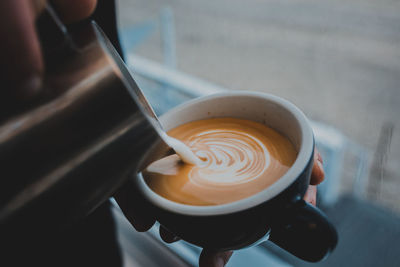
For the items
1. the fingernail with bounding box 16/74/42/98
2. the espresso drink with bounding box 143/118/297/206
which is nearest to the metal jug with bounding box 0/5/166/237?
the fingernail with bounding box 16/74/42/98

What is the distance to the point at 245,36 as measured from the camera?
243 centimetres

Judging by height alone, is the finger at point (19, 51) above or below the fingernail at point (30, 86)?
above

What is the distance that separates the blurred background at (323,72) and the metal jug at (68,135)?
0.97 ft

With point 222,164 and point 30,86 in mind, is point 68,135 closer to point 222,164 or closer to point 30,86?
point 30,86

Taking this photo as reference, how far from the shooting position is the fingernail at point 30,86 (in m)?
0.22

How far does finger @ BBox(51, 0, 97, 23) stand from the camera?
10.3 inches

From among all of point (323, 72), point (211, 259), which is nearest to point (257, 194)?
point (211, 259)

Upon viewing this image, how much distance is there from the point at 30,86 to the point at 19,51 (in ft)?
0.08

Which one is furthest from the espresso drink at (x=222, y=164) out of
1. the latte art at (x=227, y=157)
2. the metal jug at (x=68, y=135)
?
the metal jug at (x=68, y=135)

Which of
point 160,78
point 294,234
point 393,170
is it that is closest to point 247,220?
point 294,234

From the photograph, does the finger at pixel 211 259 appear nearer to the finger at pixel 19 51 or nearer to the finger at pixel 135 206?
the finger at pixel 135 206

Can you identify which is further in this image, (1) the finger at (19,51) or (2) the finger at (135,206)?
(2) the finger at (135,206)

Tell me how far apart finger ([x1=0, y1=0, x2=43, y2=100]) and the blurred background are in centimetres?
37

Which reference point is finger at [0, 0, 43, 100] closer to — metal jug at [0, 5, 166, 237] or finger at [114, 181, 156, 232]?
metal jug at [0, 5, 166, 237]
